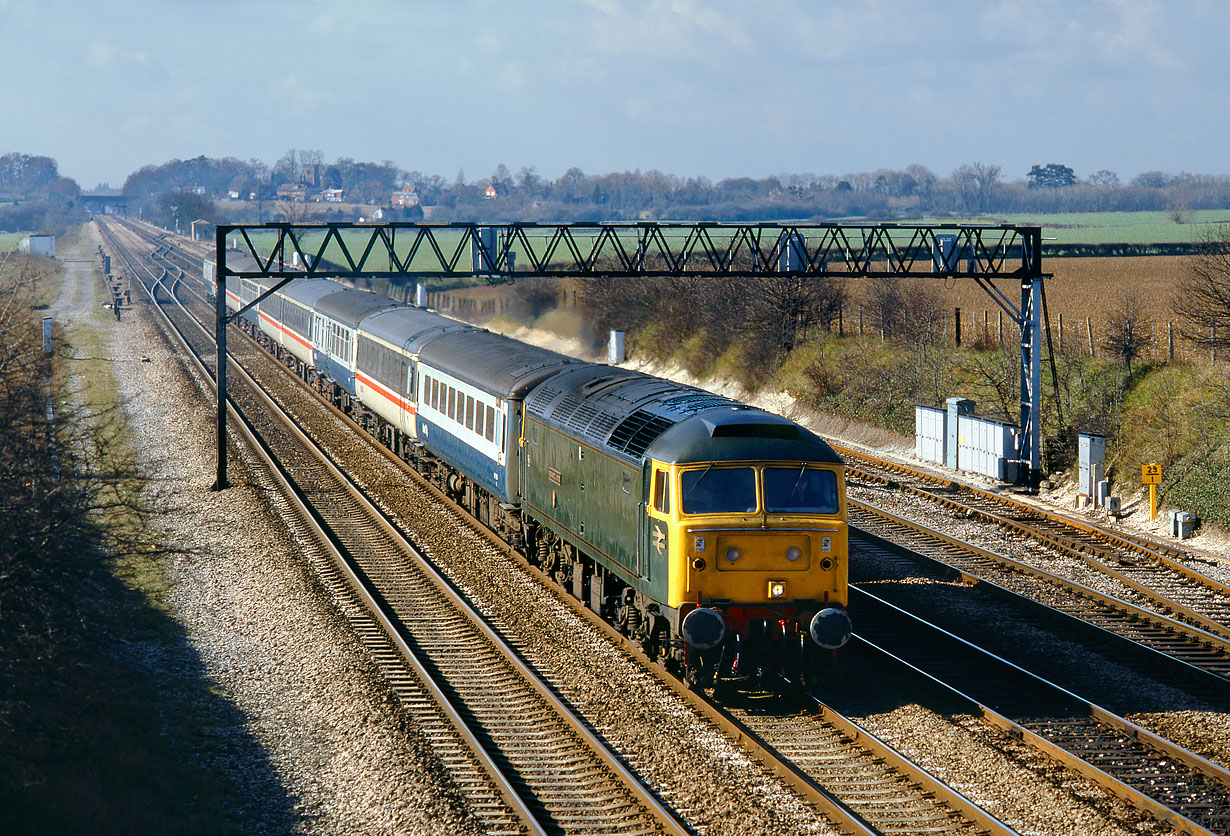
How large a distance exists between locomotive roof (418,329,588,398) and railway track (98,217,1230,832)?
8.89 meters

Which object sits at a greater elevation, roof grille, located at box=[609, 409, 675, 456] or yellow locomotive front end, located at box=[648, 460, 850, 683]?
roof grille, located at box=[609, 409, 675, 456]

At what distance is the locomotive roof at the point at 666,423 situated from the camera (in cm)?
1434

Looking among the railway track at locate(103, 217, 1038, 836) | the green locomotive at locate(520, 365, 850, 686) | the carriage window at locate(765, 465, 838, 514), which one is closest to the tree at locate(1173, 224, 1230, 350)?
the carriage window at locate(765, 465, 838, 514)

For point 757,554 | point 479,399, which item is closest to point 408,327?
point 479,399

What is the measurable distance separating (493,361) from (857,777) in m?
13.1

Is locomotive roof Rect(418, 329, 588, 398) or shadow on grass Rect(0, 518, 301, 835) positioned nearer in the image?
shadow on grass Rect(0, 518, 301, 835)

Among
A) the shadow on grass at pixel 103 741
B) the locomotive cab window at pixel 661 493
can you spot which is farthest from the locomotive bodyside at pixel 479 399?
the shadow on grass at pixel 103 741

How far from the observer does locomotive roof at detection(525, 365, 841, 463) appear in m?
14.3

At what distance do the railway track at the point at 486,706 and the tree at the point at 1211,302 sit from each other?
2115 cm

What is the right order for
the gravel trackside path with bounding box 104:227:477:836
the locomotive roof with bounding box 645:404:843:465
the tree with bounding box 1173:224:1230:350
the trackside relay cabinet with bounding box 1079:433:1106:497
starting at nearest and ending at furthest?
the gravel trackside path with bounding box 104:227:477:836, the locomotive roof with bounding box 645:404:843:465, the trackside relay cabinet with bounding box 1079:433:1106:497, the tree with bounding box 1173:224:1230:350

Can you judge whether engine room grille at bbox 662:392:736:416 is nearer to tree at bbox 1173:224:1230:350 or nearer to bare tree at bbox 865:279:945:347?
tree at bbox 1173:224:1230:350

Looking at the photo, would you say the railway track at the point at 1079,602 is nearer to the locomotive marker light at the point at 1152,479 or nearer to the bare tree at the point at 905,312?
the locomotive marker light at the point at 1152,479

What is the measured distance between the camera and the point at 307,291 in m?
47.5

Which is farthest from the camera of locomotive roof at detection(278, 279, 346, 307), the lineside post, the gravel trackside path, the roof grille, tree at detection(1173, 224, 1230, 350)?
locomotive roof at detection(278, 279, 346, 307)
